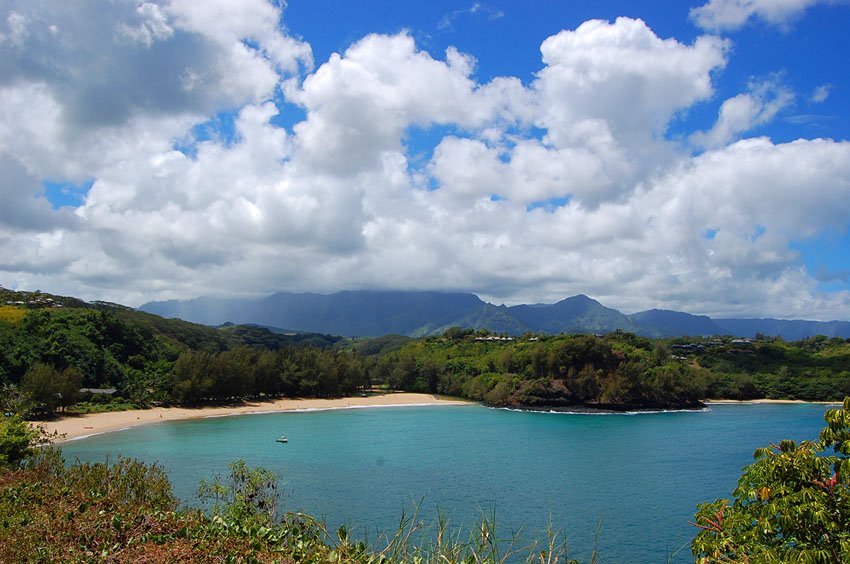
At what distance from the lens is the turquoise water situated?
91.8 feet

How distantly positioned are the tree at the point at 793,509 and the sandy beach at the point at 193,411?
Result: 36.6 m

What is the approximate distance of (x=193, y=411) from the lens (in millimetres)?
74625

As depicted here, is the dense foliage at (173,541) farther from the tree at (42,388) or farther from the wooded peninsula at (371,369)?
the tree at (42,388)

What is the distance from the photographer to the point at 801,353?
12306 cm

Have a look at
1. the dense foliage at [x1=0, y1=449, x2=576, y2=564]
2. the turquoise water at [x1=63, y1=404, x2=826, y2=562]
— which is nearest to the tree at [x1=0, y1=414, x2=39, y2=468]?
the turquoise water at [x1=63, y1=404, x2=826, y2=562]

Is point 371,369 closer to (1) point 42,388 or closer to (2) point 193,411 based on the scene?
(2) point 193,411

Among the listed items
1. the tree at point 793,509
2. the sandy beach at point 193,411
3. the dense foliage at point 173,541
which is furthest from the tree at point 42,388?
the tree at point 793,509

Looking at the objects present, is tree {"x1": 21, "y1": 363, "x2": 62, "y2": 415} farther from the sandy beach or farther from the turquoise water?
the turquoise water

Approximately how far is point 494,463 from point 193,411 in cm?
4739

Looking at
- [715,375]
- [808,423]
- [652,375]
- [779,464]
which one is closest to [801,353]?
[715,375]

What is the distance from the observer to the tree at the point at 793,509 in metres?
6.20

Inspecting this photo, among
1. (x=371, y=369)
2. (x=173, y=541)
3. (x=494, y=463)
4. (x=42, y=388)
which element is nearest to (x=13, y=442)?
(x=173, y=541)

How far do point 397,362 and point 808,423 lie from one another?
70040 millimetres

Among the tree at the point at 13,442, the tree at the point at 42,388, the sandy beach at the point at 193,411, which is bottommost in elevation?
the sandy beach at the point at 193,411
